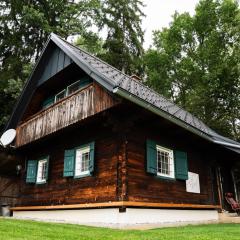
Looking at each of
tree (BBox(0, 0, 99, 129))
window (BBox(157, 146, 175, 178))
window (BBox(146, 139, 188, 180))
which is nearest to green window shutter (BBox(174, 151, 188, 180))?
window (BBox(146, 139, 188, 180))

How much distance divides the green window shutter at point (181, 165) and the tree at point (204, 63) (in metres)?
13.5

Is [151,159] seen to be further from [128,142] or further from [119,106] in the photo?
[119,106]

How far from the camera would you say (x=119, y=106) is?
9766mm

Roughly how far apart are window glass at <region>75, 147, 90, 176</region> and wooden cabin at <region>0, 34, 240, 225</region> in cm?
3

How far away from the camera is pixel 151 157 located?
10.5 metres

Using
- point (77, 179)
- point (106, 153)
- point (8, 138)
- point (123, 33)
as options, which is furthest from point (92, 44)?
point (106, 153)

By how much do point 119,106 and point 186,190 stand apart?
4.31 m

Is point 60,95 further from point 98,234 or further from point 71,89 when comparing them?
point 98,234

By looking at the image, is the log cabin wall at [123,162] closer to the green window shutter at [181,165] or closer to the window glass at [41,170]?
the green window shutter at [181,165]

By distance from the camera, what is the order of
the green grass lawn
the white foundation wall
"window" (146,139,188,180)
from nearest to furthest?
the green grass lawn → the white foundation wall → "window" (146,139,188,180)

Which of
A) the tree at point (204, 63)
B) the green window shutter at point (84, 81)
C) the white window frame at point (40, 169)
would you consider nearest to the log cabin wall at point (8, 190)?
the white window frame at point (40, 169)

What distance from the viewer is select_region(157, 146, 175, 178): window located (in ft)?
36.9

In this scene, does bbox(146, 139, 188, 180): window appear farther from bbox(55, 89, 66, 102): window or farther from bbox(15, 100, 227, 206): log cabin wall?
bbox(55, 89, 66, 102): window

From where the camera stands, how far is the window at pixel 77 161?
11227 millimetres
